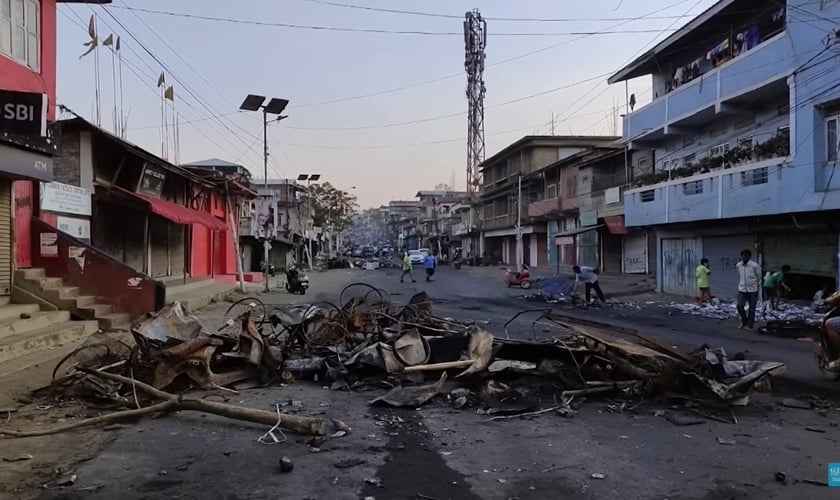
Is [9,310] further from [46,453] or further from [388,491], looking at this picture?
[388,491]

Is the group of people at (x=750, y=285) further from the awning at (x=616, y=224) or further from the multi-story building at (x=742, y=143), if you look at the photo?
the awning at (x=616, y=224)

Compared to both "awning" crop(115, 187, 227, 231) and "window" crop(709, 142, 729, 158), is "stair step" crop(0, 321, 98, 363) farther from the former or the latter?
"window" crop(709, 142, 729, 158)

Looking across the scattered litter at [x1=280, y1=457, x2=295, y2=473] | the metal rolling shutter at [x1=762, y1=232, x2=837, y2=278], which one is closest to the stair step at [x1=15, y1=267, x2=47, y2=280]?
the scattered litter at [x1=280, y1=457, x2=295, y2=473]

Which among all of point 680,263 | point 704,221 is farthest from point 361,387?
point 680,263

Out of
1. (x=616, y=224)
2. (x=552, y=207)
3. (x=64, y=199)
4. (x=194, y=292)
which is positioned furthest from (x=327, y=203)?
(x=64, y=199)

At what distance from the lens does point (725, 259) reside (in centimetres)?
2259

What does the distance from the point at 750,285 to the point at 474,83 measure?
2325 inches

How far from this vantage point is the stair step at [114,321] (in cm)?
1309

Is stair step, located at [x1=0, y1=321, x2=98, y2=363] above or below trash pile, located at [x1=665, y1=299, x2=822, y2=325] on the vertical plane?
above

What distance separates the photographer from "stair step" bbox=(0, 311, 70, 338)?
10.7 metres

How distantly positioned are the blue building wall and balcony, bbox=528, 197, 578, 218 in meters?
15.9

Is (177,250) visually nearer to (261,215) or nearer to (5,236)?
(5,236)

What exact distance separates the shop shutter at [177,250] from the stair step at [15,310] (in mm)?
11846

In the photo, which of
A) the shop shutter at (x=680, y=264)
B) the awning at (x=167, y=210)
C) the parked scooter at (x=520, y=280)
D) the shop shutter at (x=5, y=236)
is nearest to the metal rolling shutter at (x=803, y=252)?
the shop shutter at (x=680, y=264)
